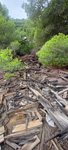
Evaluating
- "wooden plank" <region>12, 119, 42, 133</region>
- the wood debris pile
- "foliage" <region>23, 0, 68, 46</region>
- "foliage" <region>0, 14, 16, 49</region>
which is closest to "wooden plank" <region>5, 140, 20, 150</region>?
the wood debris pile

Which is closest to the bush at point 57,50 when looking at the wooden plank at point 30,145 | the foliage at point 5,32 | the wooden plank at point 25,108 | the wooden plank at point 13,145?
the wooden plank at point 25,108

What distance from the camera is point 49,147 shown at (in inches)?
80.3

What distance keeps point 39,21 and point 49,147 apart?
10.4 meters

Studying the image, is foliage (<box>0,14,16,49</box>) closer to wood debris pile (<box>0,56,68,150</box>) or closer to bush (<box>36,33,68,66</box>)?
bush (<box>36,33,68,66</box>)

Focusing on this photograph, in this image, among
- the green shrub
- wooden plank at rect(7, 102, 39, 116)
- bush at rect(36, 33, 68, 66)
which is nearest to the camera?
wooden plank at rect(7, 102, 39, 116)

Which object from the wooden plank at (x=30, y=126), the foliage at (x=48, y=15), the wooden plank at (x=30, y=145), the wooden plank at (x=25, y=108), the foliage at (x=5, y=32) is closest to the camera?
the wooden plank at (x=30, y=145)

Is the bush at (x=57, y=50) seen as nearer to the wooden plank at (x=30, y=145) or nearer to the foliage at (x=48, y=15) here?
the foliage at (x=48, y=15)

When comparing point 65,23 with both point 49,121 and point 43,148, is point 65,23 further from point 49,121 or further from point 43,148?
point 43,148

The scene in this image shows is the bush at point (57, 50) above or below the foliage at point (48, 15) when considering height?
below

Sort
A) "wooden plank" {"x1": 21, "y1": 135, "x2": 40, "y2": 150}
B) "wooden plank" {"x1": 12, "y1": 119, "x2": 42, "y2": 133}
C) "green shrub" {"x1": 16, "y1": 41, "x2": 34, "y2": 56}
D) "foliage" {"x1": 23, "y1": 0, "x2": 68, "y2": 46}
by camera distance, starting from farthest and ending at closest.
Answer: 1. "green shrub" {"x1": 16, "y1": 41, "x2": 34, "y2": 56}
2. "foliage" {"x1": 23, "y1": 0, "x2": 68, "y2": 46}
3. "wooden plank" {"x1": 12, "y1": 119, "x2": 42, "y2": 133}
4. "wooden plank" {"x1": 21, "y1": 135, "x2": 40, "y2": 150}

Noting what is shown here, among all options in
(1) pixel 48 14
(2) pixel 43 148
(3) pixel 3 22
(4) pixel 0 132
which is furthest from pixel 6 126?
(3) pixel 3 22

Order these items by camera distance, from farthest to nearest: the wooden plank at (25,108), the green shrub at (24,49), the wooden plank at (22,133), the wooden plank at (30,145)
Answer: the green shrub at (24,49), the wooden plank at (25,108), the wooden plank at (22,133), the wooden plank at (30,145)

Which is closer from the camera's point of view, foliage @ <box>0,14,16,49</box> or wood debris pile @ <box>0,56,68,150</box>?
wood debris pile @ <box>0,56,68,150</box>

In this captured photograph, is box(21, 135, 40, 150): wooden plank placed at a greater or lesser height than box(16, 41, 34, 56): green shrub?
lesser
